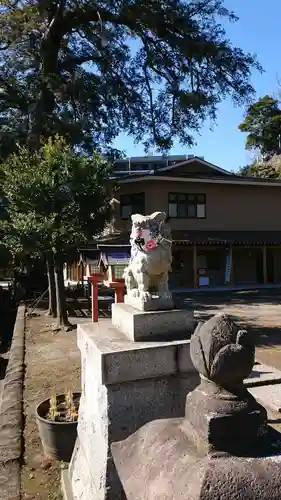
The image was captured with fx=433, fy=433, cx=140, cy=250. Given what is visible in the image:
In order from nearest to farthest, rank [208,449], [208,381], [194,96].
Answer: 1. [208,449]
2. [208,381]
3. [194,96]

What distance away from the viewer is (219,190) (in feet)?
89.4

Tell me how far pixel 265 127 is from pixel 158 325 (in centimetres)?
4939

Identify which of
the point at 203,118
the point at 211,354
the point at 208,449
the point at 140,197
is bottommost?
the point at 208,449

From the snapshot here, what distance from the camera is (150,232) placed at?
409 centimetres

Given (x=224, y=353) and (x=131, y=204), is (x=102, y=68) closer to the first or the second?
(x=131, y=204)

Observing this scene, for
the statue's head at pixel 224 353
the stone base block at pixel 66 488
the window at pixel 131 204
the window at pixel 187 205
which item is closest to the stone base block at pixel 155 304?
the stone base block at pixel 66 488

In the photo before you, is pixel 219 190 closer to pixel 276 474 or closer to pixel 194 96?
pixel 194 96

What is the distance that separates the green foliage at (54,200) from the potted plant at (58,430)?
753 centimetres

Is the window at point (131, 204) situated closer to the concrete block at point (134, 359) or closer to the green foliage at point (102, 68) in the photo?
the green foliage at point (102, 68)

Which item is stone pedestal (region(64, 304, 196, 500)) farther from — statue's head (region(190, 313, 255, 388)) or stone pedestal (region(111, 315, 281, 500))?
statue's head (region(190, 313, 255, 388))

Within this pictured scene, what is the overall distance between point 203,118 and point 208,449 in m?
24.3

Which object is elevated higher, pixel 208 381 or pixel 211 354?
pixel 211 354

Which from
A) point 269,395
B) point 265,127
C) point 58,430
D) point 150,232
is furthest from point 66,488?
point 265,127

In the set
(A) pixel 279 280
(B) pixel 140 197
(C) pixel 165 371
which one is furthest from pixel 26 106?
(C) pixel 165 371
